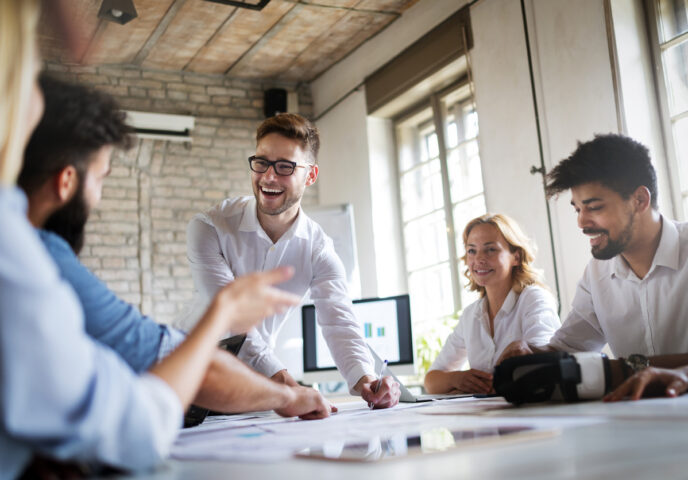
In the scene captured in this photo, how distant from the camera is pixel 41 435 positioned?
662 millimetres

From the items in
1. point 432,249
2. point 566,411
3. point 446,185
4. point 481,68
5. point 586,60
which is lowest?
point 566,411

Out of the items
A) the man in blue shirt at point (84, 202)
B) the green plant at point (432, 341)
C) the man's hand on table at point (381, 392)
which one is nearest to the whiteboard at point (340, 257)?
the green plant at point (432, 341)

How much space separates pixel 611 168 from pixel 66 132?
67.4 inches

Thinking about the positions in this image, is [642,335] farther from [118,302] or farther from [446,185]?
[446,185]

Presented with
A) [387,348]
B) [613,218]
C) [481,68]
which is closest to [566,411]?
[613,218]

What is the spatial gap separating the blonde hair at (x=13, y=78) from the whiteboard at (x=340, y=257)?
154 inches

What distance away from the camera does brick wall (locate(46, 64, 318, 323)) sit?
5.68m

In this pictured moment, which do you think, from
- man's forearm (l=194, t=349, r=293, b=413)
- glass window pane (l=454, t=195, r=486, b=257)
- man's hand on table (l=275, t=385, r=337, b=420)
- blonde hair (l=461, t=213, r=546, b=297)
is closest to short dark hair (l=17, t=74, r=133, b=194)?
man's forearm (l=194, t=349, r=293, b=413)

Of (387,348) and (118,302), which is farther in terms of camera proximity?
(387,348)

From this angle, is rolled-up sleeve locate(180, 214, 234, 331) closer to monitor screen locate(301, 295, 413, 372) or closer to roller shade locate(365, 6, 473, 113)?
monitor screen locate(301, 295, 413, 372)

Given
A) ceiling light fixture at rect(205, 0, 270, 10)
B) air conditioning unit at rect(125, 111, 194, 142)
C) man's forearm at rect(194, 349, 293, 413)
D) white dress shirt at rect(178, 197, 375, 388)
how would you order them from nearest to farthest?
man's forearm at rect(194, 349, 293, 413) < white dress shirt at rect(178, 197, 375, 388) < ceiling light fixture at rect(205, 0, 270, 10) < air conditioning unit at rect(125, 111, 194, 142)

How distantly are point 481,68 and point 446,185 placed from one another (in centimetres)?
100

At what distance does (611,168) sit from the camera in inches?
85.0

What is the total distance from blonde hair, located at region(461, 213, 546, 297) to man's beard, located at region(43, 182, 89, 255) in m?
2.20
